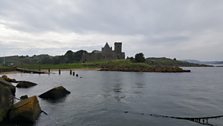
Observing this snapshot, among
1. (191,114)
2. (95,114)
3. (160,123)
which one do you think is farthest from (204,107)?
(95,114)

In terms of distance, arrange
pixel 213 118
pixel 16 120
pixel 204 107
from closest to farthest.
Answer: pixel 16 120
pixel 213 118
pixel 204 107

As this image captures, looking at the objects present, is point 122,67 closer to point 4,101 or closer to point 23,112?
point 4,101

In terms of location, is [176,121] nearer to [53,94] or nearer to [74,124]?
[74,124]

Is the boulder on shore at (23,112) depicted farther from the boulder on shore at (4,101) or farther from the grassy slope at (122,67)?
the grassy slope at (122,67)

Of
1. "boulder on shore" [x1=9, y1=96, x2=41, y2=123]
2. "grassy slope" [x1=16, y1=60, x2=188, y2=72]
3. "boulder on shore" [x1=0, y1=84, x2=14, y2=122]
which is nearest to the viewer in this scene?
"boulder on shore" [x1=0, y1=84, x2=14, y2=122]

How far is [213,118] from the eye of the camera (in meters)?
29.8

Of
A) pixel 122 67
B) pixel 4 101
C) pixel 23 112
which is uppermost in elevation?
pixel 4 101

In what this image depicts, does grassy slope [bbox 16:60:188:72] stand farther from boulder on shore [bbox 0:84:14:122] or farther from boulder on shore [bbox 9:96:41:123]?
boulder on shore [bbox 9:96:41:123]

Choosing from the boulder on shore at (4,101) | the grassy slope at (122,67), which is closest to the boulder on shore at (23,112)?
the boulder on shore at (4,101)

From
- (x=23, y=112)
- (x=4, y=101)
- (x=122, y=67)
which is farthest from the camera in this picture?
(x=122, y=67)

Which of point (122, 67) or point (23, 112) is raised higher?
point (122, 67)

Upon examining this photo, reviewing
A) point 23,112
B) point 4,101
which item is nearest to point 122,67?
point 4,101

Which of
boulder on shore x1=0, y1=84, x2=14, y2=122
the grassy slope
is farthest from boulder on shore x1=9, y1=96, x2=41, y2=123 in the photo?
the grassy slope

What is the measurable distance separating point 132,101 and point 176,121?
1487 centimetres
